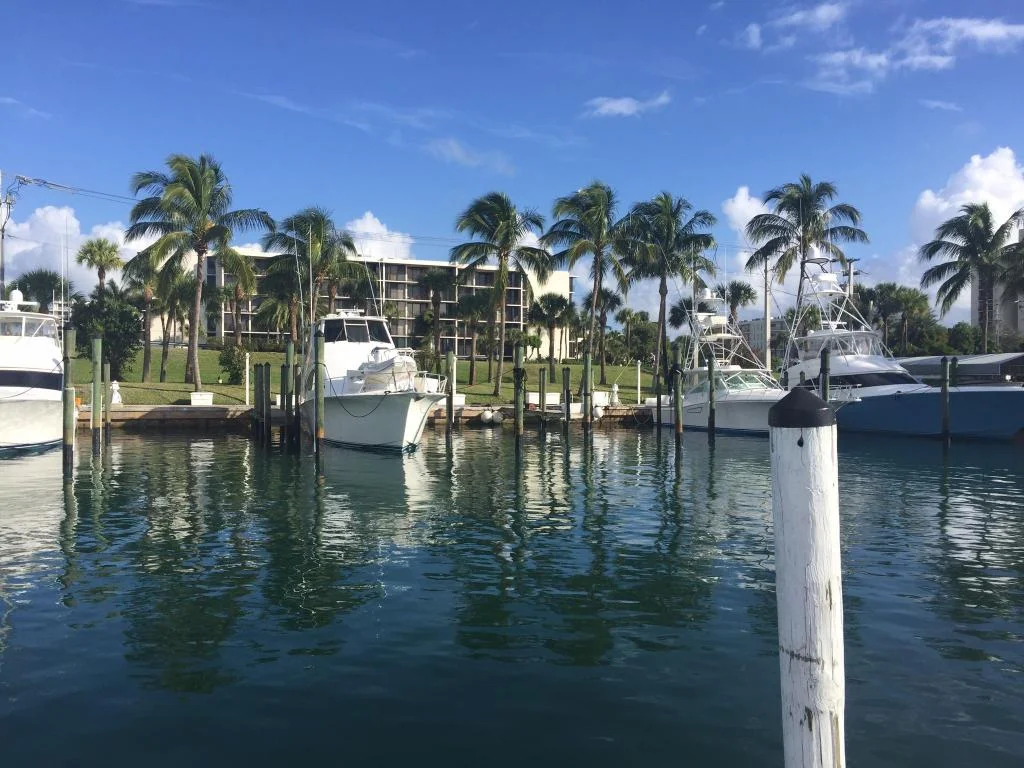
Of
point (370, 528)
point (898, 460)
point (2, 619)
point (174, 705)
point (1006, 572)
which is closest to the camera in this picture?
point (174, 705)

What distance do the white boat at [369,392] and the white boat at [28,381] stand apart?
876 cm

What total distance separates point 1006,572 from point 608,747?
7787mm

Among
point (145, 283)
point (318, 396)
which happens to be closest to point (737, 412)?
point (318, 396)

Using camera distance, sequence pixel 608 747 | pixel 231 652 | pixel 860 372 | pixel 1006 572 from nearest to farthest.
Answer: pixel 608 747, pixel 231 652, pixel 1006 572, pixel 860 372

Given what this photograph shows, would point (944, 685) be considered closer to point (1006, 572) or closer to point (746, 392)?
point (1006, 572)

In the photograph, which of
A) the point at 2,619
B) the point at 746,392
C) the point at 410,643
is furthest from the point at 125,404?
the point at 410,643

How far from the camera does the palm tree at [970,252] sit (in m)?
49.3

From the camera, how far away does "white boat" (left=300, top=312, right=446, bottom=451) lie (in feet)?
87.1

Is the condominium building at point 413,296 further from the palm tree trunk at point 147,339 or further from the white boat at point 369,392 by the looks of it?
the white boat at point 369,392

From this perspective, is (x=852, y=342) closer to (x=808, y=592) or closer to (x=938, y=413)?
(x=938, y=413)

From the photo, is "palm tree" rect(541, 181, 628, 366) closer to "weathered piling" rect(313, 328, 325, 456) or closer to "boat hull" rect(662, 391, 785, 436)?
"boat hull" rect(662, 391, 785, 436)

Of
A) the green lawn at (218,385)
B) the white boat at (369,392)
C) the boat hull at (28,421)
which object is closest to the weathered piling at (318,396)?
the white boat at (369,392)

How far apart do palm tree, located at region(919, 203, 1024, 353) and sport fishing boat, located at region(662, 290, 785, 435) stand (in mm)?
17222

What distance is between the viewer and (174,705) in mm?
6629
